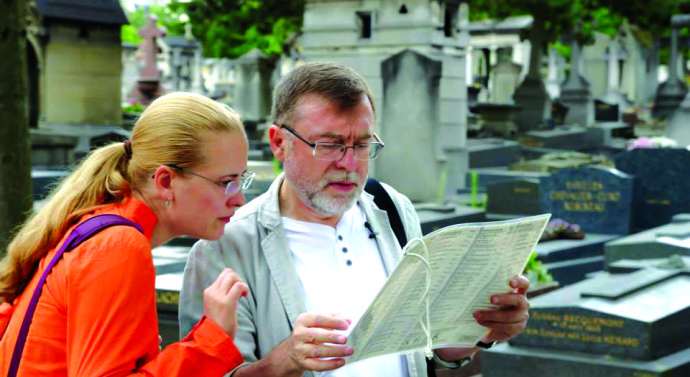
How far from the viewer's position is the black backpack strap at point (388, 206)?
2.98 meters

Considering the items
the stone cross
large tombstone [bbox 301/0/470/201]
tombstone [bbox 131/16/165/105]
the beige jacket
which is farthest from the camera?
the stone cross

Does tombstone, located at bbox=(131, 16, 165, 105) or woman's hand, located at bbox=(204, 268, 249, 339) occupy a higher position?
tombstone, located at bbox=(131, 16, 165, 105)

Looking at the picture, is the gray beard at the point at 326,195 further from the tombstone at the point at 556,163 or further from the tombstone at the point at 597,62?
the tombstone at the point at 597,62

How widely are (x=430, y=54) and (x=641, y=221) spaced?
4.93 m

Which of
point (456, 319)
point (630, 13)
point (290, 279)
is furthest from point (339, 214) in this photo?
point (630, 13)

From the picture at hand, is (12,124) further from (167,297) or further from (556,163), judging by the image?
(556,163)

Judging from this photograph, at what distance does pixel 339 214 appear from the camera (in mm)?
2844

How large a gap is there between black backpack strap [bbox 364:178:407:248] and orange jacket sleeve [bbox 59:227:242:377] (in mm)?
962

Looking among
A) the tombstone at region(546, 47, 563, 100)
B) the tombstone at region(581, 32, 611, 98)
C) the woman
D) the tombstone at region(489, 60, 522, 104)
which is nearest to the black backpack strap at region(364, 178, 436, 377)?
the woman

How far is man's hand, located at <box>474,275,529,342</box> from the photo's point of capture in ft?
8.87

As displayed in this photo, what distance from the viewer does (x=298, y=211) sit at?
289 centimetres

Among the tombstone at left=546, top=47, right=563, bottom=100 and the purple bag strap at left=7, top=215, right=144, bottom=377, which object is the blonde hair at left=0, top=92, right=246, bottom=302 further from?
the tombstone at left=546, top=47, right=563, bottom=100

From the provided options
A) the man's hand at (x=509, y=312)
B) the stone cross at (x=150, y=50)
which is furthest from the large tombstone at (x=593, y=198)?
the stone cross at (x=150, y=50)

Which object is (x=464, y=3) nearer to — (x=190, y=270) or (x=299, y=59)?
(x=190, y=270)
